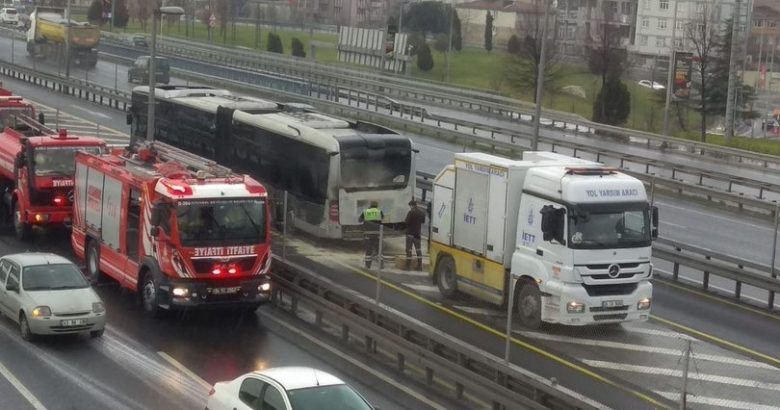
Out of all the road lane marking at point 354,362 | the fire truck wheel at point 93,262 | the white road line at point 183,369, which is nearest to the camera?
the road lane marking at point 354,362

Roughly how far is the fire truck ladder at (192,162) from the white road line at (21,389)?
5.41 metres

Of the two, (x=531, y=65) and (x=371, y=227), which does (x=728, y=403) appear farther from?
(x=531, y=65)

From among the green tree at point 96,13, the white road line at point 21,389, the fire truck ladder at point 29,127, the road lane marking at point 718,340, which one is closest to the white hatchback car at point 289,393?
the white road line at point 21,389

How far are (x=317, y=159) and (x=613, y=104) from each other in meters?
40.4

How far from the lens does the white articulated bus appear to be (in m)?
28.8

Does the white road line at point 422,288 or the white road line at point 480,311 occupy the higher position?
the white road line at point 422,288

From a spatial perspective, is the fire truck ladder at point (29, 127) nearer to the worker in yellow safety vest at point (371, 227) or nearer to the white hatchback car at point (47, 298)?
the worker in yellow safety vest at point (371, 227)

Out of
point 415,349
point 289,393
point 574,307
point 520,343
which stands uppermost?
point 289,393

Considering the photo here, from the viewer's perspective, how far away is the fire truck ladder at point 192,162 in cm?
2300

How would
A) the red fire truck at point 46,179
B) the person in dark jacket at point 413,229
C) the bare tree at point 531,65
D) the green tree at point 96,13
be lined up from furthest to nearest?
1. the green tree at point 96,13
2. the bare tree at point 531,65
3. the red fire truck at point 46,179
4. the person in dark jacket at point 413,229

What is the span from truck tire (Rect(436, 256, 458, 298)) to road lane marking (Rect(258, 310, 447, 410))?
3463mm

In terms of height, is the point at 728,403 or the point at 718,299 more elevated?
the point at 728,403

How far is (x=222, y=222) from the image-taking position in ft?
71.4

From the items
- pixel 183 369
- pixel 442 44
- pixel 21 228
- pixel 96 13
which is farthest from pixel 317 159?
pixel 96 13
